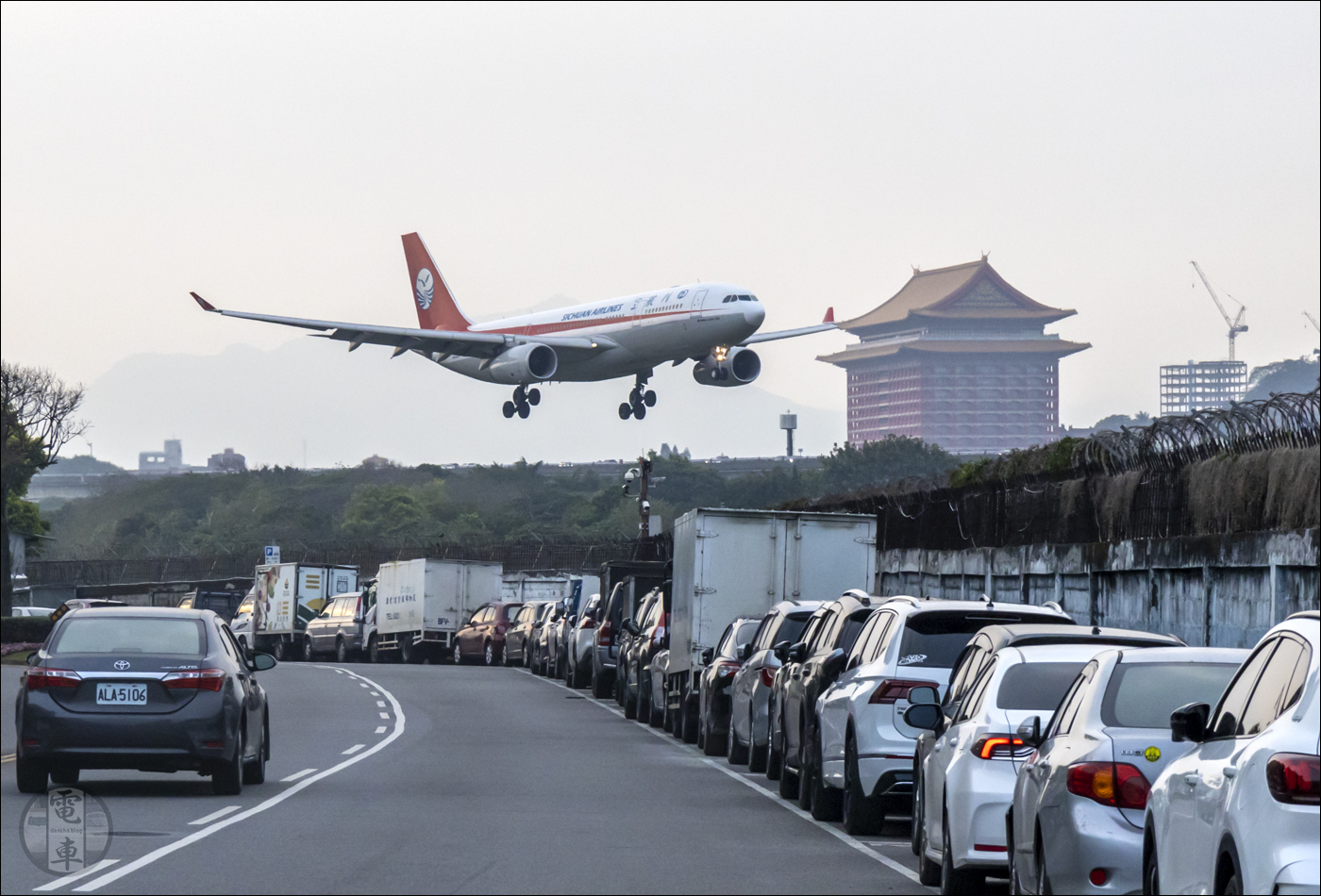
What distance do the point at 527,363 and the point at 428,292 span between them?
2254cm

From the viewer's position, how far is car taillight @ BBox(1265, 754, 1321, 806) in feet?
18.6

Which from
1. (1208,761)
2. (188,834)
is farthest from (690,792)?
(1208,761)

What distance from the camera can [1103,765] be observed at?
801 cm

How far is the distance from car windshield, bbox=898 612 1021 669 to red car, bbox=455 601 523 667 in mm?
33854

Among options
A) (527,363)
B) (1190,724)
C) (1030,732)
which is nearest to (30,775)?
(1030,732)

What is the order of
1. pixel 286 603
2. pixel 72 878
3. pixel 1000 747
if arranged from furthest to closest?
pixel 286 603
pixel 72 878
pixel 1000 747

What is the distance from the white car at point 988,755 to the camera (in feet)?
31.6

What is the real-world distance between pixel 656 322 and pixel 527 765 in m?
34.9

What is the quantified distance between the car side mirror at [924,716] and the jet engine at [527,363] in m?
42.7

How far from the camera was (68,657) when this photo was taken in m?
14.1

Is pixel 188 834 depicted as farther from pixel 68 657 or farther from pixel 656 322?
pixel 656 322

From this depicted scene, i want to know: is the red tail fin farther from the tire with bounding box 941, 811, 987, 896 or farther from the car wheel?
the tire with bounding box 941, 811, 987, 896

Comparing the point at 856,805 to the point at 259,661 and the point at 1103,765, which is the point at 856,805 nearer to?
the point at 1103,765

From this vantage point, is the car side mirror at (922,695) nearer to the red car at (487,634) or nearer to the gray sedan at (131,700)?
the gray sedan at (131,700)
